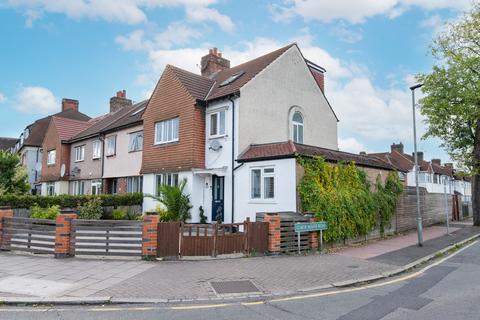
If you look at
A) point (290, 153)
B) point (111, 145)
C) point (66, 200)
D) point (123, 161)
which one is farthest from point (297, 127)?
point (66, 200)

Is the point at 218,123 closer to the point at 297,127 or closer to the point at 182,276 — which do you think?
the point at 297,127

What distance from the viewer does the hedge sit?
20656 mm

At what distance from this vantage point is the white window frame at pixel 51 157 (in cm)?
3253

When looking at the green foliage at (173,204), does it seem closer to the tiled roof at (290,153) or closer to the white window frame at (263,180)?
the tiled roof at (290,153)

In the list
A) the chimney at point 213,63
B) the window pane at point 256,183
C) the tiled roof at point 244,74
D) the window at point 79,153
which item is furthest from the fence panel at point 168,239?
the window at point 79,153

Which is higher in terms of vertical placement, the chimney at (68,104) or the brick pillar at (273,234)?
the chimney at (68,104)

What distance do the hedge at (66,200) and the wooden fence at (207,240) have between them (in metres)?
10.4

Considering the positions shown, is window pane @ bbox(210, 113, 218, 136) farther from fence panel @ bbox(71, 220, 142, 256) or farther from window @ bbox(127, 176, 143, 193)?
fence panel @ bbox(71, 220, 142, 256)

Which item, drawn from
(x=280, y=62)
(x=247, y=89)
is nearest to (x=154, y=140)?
(x=247, y=89)

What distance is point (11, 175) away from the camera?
26219 mm

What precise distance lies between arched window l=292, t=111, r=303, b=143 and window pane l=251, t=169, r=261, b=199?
5248 mm

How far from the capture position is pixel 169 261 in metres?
10.2

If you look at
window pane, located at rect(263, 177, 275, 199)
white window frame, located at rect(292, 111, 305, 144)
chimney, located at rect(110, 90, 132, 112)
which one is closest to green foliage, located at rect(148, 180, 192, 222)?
window pane, located at rect(263, 177, 275, 199)

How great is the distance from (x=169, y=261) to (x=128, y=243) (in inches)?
51.1
